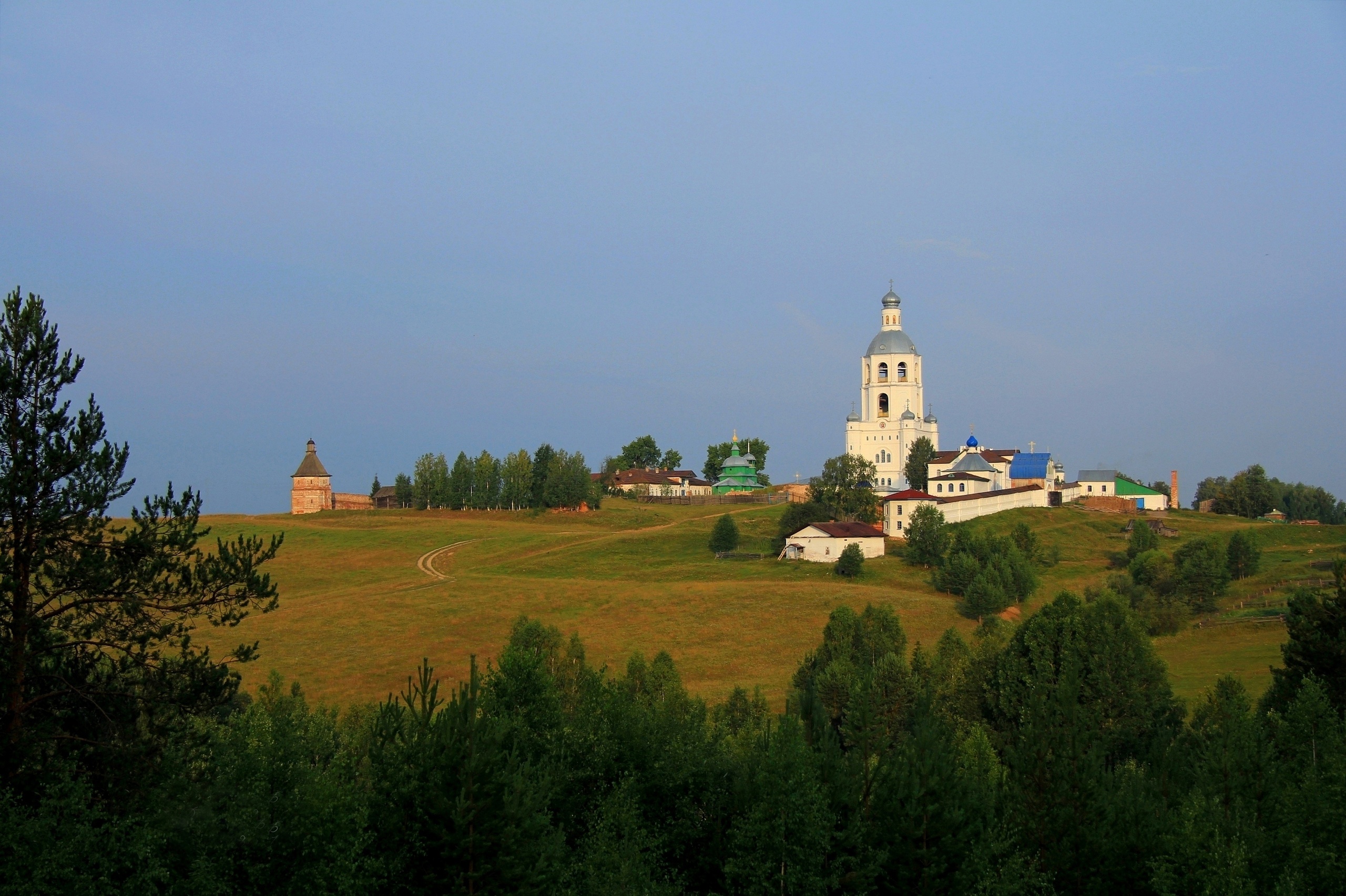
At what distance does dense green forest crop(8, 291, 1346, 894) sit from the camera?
26484mm

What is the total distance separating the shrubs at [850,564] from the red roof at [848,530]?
196 inches

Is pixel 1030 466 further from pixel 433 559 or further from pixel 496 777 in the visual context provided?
pixel 496 777

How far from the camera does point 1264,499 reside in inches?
5384

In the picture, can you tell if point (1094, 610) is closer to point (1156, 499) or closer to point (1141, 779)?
point (1141, 779)

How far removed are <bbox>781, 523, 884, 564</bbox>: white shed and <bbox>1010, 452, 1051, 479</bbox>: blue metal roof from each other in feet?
115

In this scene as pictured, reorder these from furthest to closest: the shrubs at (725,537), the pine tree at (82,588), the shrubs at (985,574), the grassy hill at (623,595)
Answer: the shrubs at (725,537)
the shrubs at (985,574)
the grassy hill at (623,595)
the pine tree at (82,588)

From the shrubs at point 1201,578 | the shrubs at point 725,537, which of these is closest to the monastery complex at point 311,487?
the shrubs at point 725,537

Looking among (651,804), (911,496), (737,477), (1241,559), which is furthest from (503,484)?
(651,804)

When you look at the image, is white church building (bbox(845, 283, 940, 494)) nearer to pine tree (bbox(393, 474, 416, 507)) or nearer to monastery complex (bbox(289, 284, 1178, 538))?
monastery complex (bbox(289, 284, 1178, 538))

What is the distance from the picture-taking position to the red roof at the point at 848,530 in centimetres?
10156

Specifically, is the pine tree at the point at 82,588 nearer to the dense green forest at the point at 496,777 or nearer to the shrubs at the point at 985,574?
the dense green forest at the point at 496,777

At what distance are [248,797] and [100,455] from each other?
8720 mm

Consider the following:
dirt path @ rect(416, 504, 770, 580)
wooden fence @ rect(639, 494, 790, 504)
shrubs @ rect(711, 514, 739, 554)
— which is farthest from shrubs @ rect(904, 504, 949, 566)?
wooden fence @ rect(639, 494, 790, 504)

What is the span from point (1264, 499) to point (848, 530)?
6196 cm
